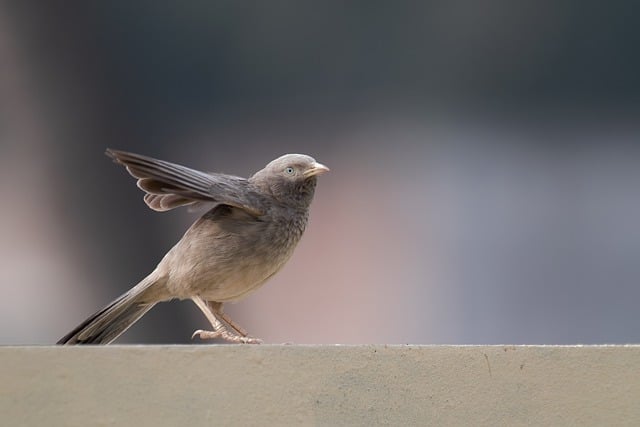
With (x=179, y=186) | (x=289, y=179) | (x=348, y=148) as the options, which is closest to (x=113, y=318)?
(x=179, y=186)

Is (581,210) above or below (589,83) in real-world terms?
below

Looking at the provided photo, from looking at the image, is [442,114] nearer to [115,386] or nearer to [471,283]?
[471,283]

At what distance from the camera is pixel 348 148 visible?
5.76m

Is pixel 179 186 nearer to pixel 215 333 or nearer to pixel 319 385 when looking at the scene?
pixel 215 333

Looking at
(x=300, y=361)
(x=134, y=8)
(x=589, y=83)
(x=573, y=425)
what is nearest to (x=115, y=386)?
(x=300, y=361)

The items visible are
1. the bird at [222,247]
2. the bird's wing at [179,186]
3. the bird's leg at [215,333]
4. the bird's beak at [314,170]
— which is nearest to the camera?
the bird's wing at [179,186]

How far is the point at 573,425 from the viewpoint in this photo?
104 inches

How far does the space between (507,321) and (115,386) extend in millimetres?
3393

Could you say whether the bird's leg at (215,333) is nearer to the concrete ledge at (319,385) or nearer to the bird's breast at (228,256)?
the bird's breast at (228,256)

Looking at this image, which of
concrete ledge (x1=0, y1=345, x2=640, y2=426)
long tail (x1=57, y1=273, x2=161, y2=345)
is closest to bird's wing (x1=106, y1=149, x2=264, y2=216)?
long tail (x1=57, y1=273, x2=161, y2=345)

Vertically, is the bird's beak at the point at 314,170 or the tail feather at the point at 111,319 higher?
the bird's beak at the point at 314,170

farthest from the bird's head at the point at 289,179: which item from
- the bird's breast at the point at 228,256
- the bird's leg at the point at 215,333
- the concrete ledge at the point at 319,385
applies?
the concrete ledge at the point at 319,385

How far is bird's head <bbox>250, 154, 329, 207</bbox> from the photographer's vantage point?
3915 millimetres

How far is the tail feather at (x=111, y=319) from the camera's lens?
3713 mm
